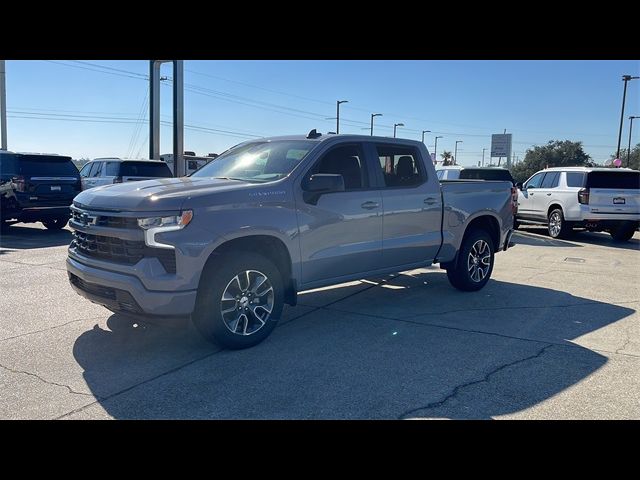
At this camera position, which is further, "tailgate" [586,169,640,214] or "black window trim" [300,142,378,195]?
"tailgate" [586,169,640,214]

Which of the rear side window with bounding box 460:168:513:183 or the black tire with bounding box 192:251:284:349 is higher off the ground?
the rear side window with bounding box 460:168:513:183

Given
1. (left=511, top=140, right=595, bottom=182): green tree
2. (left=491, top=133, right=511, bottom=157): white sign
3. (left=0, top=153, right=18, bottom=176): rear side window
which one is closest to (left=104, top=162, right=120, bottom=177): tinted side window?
(left=0, top=153, right=18, bottom=176): rear side window

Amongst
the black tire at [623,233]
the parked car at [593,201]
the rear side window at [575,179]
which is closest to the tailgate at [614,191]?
the parked car at [593,201]

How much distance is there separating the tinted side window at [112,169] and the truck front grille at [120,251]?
1070 cm

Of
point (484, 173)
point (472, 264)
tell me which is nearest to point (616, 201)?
point (484, 173)

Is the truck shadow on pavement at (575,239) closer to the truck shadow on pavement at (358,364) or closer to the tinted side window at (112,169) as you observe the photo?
the truck shadow on pavement at (358,364)

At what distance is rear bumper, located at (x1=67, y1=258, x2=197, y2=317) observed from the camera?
428 cm

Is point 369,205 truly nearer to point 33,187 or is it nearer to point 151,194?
point 151,194

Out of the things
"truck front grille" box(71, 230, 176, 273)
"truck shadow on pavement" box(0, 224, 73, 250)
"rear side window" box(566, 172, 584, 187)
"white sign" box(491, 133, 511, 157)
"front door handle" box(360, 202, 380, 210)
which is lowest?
"truck shadow on pavement" box(0, 224, 73, 250)

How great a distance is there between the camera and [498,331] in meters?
5.59

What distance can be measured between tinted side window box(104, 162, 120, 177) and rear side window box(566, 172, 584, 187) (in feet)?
41.3

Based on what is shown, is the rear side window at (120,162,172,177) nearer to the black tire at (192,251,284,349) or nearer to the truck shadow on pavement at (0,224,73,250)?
the truck shadow on pavement at (0,224,73,250)
